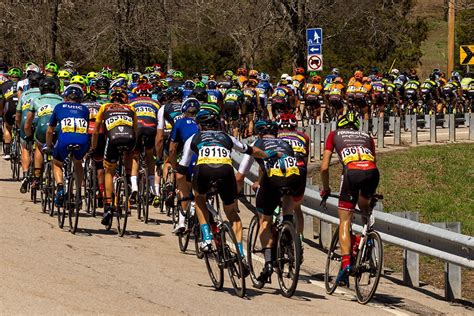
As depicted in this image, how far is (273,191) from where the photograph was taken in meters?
13.4

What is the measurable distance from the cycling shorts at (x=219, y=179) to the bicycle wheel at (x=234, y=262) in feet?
1.15

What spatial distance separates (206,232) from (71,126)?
4606 millimetres

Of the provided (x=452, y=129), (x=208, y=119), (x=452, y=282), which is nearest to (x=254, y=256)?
(x=452, y=282)

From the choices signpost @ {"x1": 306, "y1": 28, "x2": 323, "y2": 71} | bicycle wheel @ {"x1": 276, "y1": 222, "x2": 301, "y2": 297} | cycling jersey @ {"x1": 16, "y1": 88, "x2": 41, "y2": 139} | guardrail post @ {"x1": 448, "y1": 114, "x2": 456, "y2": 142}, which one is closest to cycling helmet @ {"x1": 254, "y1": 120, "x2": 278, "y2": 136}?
bicycle wheel @ {"x1": 276, "y1": 222, "x2": 301, "y2": 297}

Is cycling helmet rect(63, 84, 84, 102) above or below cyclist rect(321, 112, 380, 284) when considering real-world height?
above

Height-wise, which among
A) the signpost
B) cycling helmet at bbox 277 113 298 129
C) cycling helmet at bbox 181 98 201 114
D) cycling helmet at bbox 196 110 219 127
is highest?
the signpost

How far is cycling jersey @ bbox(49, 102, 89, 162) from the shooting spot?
55.2ft

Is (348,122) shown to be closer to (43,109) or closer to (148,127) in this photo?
(148,127)

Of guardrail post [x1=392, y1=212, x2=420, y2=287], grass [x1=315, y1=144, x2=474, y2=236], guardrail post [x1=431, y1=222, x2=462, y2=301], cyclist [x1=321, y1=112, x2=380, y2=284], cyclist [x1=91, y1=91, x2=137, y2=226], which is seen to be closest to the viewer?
cyclist [x1=321, y1=112, x2=380, y2=284]

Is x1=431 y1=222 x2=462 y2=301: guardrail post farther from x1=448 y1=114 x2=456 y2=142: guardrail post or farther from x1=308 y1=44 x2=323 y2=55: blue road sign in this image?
x1=448 y1=114 x2=456 y2=142: guardrail post

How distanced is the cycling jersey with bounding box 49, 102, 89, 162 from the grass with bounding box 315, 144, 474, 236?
6.90m

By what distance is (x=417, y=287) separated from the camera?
46.9ft

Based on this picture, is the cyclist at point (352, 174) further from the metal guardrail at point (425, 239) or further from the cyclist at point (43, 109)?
the cyclist at point (43, 109)

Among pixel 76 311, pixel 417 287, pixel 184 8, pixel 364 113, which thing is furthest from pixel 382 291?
pixel 184 8
